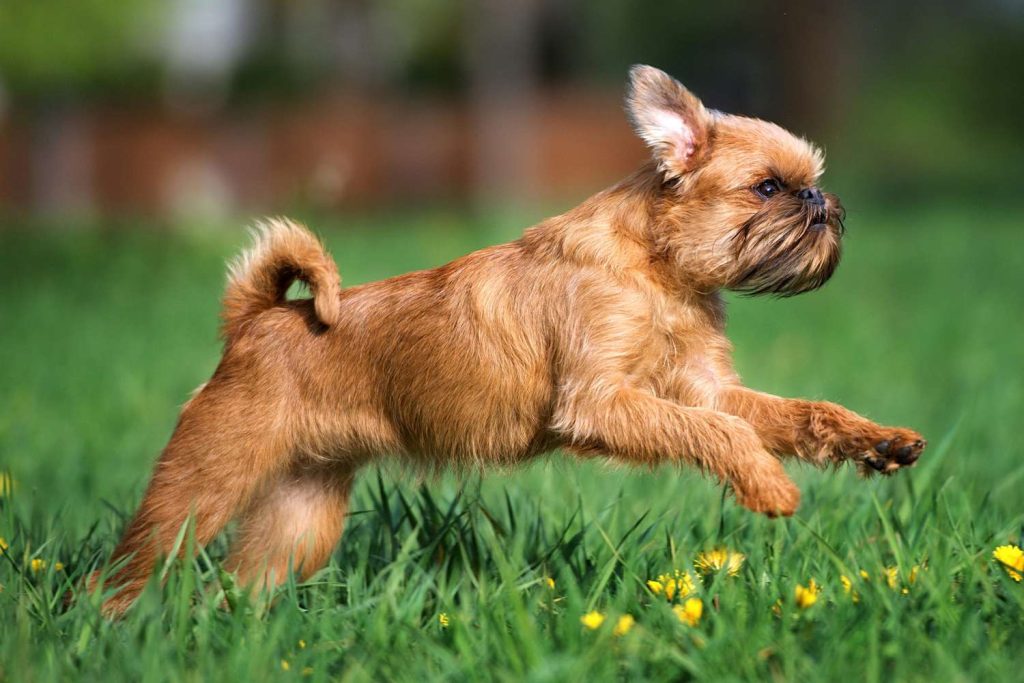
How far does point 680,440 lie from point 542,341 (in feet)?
1.97

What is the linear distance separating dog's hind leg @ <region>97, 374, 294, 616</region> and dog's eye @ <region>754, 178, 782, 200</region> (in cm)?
171

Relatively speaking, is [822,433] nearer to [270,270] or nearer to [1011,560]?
[1011,560]

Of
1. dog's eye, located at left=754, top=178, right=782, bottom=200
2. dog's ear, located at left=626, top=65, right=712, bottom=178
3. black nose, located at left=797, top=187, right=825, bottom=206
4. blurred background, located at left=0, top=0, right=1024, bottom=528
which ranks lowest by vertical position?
blurred background, located at left=0, top=0, right=1024, bottom=528

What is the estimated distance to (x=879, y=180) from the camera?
2605cm

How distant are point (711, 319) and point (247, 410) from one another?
155 cm

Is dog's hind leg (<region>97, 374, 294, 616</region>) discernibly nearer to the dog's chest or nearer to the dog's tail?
the dog's tail

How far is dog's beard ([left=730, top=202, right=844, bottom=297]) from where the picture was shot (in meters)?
3.90

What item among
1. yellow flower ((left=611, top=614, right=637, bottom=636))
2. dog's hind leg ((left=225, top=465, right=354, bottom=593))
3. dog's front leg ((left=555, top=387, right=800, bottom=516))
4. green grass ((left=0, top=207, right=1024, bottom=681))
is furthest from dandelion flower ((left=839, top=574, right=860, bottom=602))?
dog's hind leg ((left=225, top=465, right=354, bottom=593))

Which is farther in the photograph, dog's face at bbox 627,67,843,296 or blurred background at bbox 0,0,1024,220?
blurred background at bbox 0,0,1024,220

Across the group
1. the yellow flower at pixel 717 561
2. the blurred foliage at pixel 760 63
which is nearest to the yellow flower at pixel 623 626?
the yellow flower at pixel 717 561

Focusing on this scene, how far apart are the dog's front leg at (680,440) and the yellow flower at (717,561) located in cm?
27

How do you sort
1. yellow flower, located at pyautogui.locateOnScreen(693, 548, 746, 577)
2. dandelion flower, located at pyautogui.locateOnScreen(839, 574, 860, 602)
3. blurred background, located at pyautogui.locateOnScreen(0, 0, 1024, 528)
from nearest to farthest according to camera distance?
dandelion flower, located at pyautogui.locateOnScreen(839, 574, 860, 602) → yellow flower, located at pyautogui.locateOnScreen(693, 548, 746, 577) → blurred background, located at pyautogui.locateOnScreen(0, 0, 1024, 528)

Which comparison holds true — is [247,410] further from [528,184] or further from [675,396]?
[528,184]

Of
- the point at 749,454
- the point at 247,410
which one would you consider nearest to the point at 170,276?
the point at 247,410
